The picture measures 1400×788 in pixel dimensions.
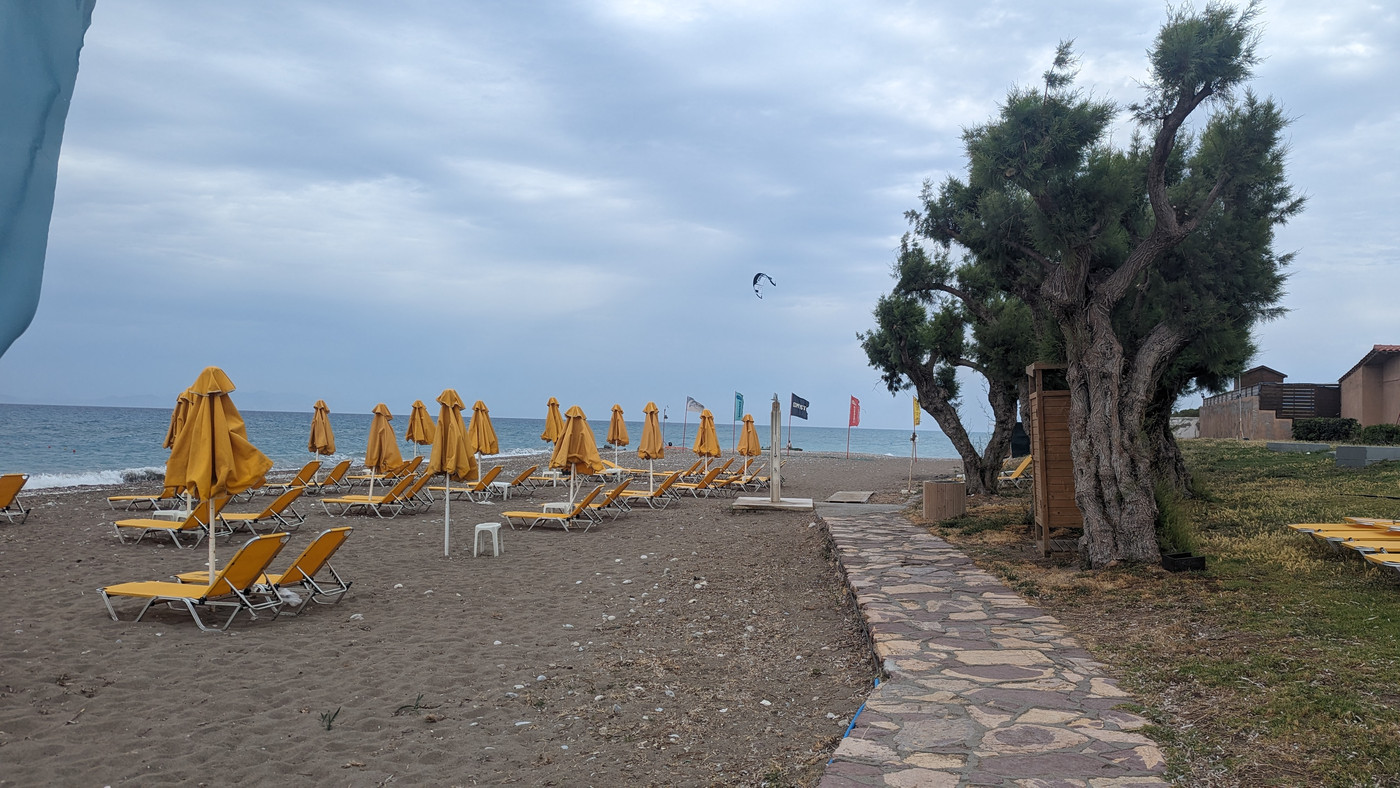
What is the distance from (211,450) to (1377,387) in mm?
29225

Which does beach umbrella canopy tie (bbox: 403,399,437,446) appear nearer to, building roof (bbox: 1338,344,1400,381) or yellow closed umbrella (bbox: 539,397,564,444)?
yellow closed umbrella (bbox: 539,397,564,444)

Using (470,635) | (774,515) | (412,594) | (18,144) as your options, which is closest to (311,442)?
(774,515)

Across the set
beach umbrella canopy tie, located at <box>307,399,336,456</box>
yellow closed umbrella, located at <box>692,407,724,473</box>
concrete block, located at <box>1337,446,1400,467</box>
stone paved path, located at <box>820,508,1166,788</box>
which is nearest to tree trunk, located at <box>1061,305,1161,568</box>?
stone paved path, located at <box>820,508,1166,788</box>

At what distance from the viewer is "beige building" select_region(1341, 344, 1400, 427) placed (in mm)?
22625

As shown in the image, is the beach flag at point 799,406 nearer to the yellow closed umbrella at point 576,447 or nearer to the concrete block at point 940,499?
the concrete block at point 940,499

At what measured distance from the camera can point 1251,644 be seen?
4492mm

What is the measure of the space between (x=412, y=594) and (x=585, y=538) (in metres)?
3.70

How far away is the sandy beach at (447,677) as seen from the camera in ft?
11.3

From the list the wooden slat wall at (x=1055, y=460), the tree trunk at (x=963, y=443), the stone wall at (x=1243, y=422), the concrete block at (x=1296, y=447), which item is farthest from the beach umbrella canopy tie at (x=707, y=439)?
the stone wall at (x=1243, y=422)

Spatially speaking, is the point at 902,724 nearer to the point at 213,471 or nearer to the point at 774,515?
the point at 213,471

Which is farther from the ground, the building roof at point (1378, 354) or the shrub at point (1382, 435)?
the building roof at point (1378, 354)

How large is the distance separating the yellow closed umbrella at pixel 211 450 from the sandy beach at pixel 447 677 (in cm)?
96

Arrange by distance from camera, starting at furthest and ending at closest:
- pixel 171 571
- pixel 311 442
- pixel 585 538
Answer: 1. pixel 311 442
2. pixel 585 538
3. pixel 171 571

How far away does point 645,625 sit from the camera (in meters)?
6.09
